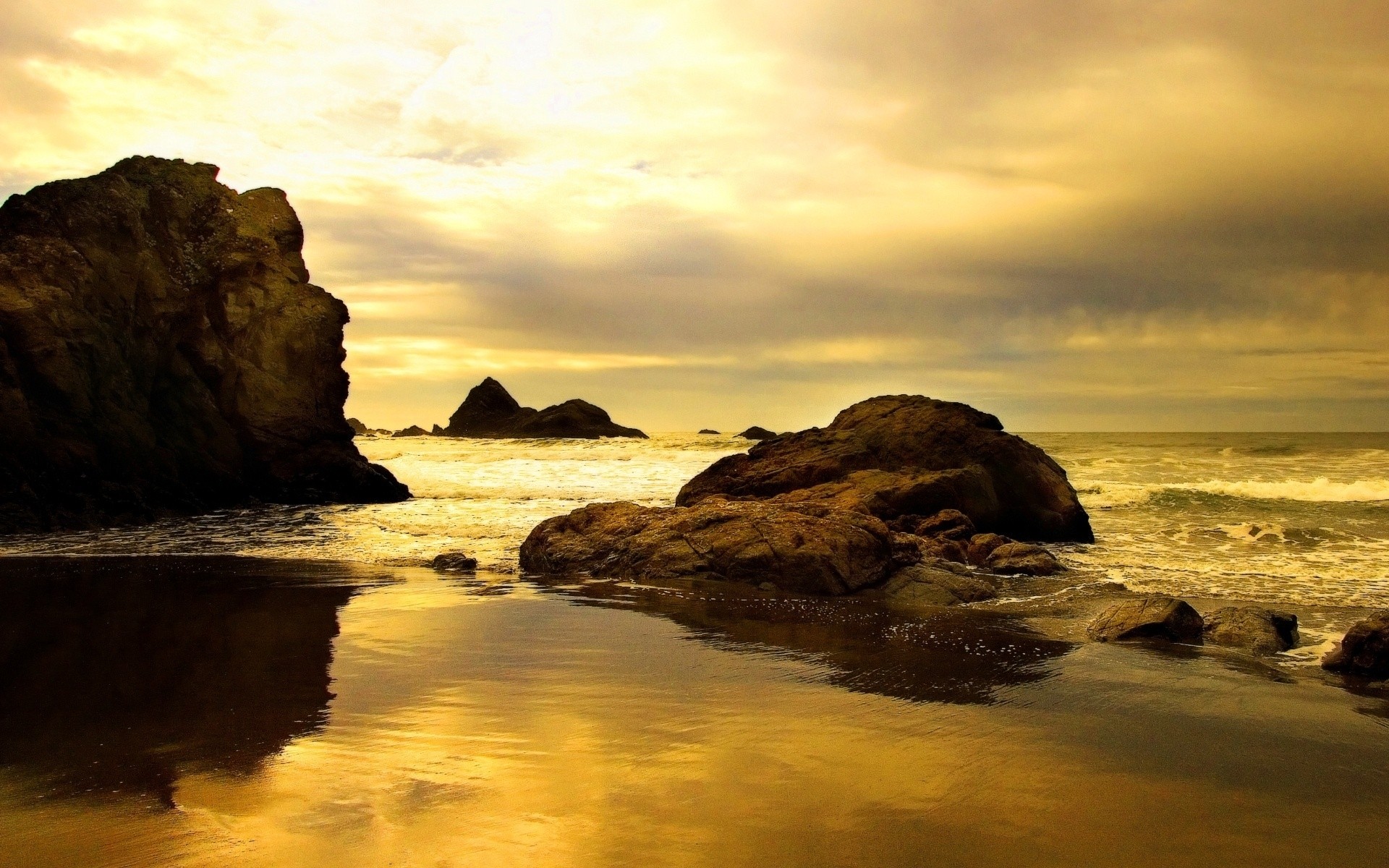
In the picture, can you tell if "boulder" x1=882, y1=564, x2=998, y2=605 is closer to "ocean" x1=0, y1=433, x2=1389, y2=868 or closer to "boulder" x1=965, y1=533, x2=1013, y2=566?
"ocean" x1=0, y1=433, x2=1389, y2=868

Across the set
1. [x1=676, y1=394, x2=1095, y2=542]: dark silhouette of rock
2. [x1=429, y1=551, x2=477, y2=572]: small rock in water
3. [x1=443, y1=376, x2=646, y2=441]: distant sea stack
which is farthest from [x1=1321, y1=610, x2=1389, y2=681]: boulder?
[x1=443, y1=376, x2=646, y2=441]: distant sea stack

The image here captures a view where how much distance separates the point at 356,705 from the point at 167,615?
3632 millimetres

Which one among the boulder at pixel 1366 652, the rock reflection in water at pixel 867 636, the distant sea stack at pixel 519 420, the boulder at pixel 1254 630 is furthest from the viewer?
the distant sea stack at pixel 519 420

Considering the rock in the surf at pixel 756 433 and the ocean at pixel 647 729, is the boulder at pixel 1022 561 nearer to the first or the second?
the ocean at pixel 647 729

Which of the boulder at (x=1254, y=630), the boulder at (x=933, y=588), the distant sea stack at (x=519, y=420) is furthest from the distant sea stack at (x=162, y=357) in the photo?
the distant sea stack at (x=519, y=420)

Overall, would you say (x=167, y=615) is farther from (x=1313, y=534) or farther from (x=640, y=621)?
(x=1313, y=534)

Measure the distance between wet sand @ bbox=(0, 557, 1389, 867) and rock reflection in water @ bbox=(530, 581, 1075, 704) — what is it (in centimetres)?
5

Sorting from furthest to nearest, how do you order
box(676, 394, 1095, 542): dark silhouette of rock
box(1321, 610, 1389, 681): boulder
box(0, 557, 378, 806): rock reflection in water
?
box(676, 394, 1095, 542): dark silhouette of rock, box(1321, 610, 1389, 681): boulder, box(0, 557, 378, 806): rock reflection in water

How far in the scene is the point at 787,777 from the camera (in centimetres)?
382

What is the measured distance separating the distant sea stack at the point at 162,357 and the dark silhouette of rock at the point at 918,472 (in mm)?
9718

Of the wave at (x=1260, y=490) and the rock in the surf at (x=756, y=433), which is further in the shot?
the rock in the surf at (x=756, y=433)

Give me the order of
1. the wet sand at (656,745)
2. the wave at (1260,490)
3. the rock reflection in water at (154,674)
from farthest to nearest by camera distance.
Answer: the wave at (1260,490) < the rock reflection in water at (154,674) < the wet sand at (656,745)

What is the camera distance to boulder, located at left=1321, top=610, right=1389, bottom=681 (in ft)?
19.6

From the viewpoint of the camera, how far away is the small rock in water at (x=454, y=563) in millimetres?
10734
